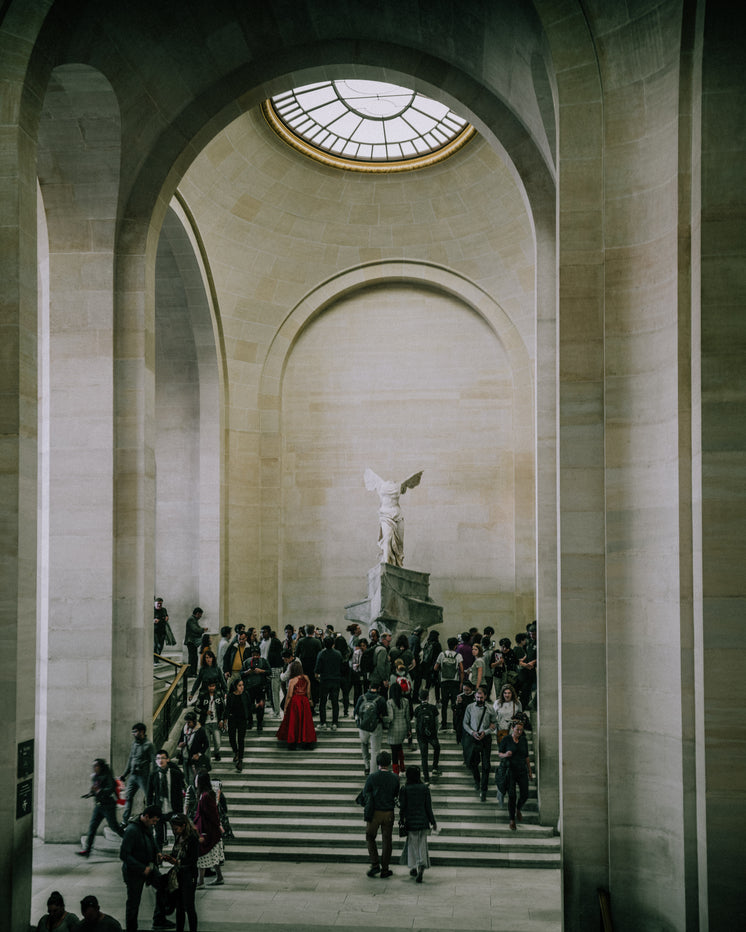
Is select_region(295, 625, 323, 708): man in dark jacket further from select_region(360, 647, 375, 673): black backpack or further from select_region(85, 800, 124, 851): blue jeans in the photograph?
select_region(85, 800, 124, 851): blue jeans

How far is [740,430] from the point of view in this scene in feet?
26.2

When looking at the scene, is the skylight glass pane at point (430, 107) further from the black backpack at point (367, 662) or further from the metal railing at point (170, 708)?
the metal railing at point (170, 708)

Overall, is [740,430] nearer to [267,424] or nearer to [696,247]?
[696,247]

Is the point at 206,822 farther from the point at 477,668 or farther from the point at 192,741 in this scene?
the point at 477,668

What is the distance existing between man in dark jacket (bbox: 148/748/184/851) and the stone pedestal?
24.4ft

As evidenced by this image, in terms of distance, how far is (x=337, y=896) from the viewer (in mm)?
10812

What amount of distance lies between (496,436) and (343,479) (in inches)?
151

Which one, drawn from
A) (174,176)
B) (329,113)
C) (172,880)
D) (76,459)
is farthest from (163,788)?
(329,113)

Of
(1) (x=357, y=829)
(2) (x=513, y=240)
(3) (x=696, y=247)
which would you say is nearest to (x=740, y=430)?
(3) (x=696, y=247)

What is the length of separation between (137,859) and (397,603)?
10.8 meters

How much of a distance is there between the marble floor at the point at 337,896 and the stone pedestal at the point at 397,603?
24.4 ft

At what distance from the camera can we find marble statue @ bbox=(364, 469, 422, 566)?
2097cm

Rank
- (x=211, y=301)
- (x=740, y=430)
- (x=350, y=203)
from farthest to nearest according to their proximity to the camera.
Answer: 1. (x=350, y=203)
2. (x=211, y=301)
3. (x=740, y=430)

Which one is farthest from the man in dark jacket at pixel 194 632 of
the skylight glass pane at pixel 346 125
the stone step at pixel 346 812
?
the skylight glass pane at pixel 346 125
